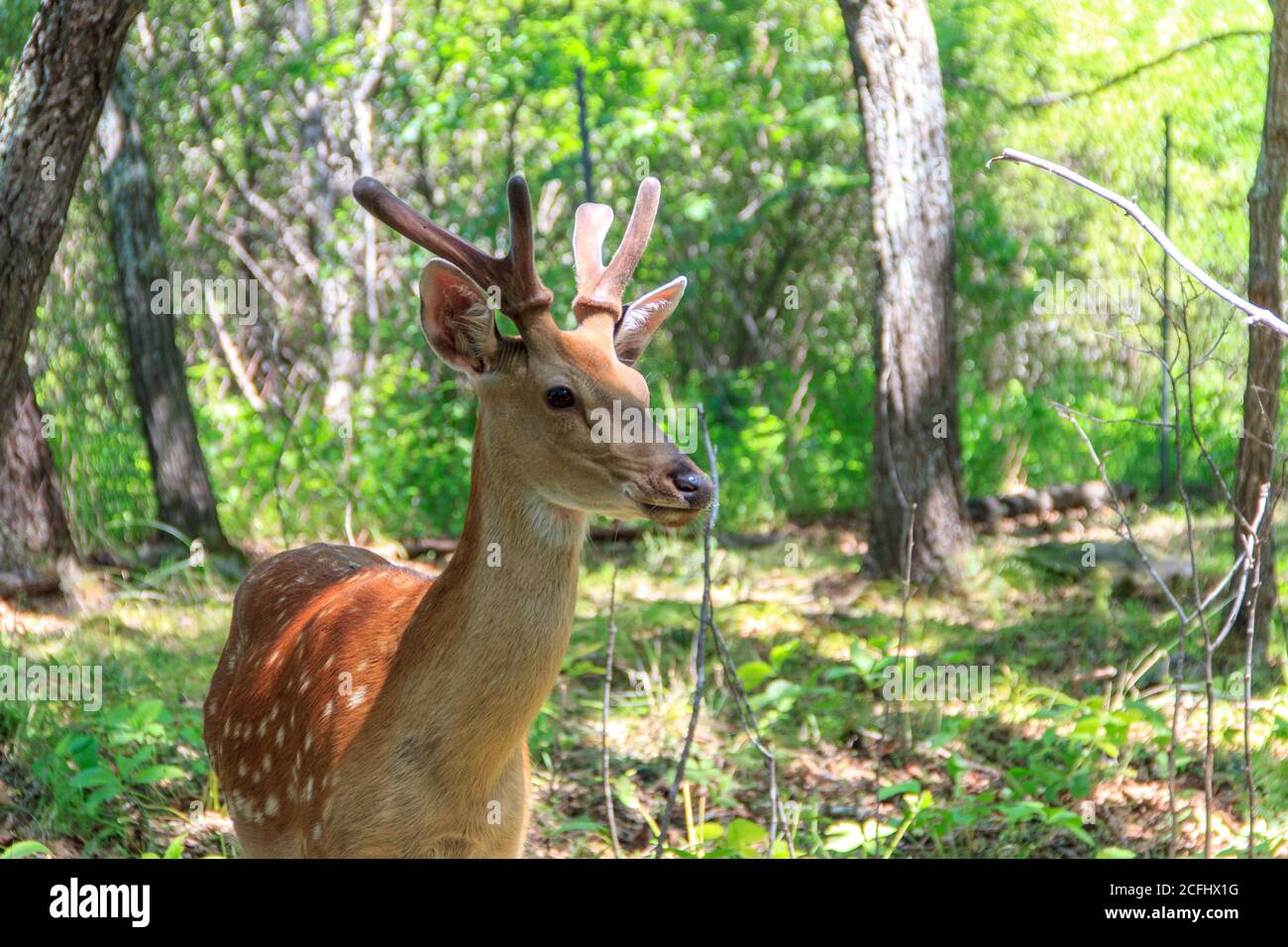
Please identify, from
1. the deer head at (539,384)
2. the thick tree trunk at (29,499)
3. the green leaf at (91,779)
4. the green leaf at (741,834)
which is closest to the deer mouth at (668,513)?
the deer head at (539,384)

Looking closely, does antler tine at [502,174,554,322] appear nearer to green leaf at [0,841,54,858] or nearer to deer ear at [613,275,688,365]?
deer ear at [613,275,688,365]

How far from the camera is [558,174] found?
8750mm

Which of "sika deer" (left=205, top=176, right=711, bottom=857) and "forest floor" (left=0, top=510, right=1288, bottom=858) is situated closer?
"sika deer" (left=205, top=176, right=711, bottom=857)

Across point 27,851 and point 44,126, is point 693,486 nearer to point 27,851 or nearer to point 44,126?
point 27,851

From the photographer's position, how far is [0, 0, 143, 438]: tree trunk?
13.0ft

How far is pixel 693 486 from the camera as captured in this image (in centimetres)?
276

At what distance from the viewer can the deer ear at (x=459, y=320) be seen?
307 centimetres

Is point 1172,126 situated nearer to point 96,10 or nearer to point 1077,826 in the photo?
point 1077,826

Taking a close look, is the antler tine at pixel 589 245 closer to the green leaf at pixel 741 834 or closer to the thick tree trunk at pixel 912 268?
the green leaf at pixel 741 834

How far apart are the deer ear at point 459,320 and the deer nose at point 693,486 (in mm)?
594

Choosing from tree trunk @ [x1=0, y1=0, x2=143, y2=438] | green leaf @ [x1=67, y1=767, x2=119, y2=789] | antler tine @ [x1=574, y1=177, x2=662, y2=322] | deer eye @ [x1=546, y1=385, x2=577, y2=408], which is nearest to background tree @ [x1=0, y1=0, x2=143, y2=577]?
tree trunk @ [x1=0, y1=0, x2=143, y2=438]

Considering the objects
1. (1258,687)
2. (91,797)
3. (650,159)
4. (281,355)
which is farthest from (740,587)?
(281,355)

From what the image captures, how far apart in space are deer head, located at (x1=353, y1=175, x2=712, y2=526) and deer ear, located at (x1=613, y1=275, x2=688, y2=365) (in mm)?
120
